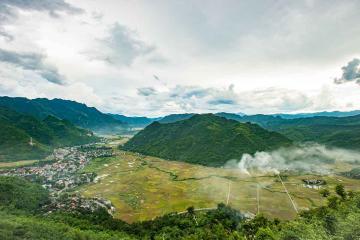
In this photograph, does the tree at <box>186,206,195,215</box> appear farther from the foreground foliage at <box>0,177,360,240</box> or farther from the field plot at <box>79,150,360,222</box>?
the field plot at <box>79,150,360,222</box>

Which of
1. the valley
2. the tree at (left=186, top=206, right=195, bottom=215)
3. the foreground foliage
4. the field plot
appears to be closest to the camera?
the foreground foliage

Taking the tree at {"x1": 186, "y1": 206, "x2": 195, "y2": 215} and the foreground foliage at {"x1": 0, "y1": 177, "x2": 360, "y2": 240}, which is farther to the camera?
the tree at {"x1": 186, "y1": 206, "x2": 195, "y2": 215}

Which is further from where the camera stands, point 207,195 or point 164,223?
point 207,195

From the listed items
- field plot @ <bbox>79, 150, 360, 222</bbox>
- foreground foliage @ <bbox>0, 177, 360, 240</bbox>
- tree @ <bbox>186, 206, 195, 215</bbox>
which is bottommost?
field plot @ <bbox>79, 150, 360, 222</bbox>

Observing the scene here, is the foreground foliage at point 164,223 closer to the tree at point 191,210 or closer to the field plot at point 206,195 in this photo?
the tree at point 191,210

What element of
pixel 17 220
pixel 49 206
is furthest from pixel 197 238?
pixel 49 206

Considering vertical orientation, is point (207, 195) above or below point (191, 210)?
below

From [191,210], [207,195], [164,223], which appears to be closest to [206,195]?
[207,195]

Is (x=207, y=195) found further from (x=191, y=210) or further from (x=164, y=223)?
(x=164, y=223)

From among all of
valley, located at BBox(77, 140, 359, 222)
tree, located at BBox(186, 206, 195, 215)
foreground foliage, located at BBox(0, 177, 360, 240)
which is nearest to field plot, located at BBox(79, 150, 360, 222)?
valley, located at BBox(77, 140, 359, 222)

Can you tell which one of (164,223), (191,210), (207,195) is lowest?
(207,195)

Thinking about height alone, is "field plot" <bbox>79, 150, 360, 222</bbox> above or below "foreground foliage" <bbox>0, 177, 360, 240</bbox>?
below

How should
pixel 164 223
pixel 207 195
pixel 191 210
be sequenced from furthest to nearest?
pixel 207 195, pixel 191 210, pixel 164 223
